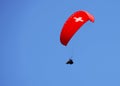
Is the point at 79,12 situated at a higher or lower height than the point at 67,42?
higher

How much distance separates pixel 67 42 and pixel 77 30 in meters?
1.55

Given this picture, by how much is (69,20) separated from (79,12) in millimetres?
1216

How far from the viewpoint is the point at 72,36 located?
110ft

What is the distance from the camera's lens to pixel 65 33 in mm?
33656

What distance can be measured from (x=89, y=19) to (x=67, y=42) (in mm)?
3367

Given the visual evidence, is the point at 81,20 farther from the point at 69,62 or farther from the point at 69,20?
the point at 69,62

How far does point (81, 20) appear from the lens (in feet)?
109

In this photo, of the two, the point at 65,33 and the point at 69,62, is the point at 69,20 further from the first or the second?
the point at 69,62

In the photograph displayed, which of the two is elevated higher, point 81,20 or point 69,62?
point 81,20

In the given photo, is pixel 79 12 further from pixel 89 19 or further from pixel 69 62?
pixel 69 62

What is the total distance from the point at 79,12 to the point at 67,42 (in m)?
3.07

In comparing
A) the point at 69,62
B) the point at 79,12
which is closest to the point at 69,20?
the point at 79,12

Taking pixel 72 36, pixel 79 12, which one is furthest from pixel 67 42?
pixel 79 12

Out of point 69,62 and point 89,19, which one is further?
point 69,62
